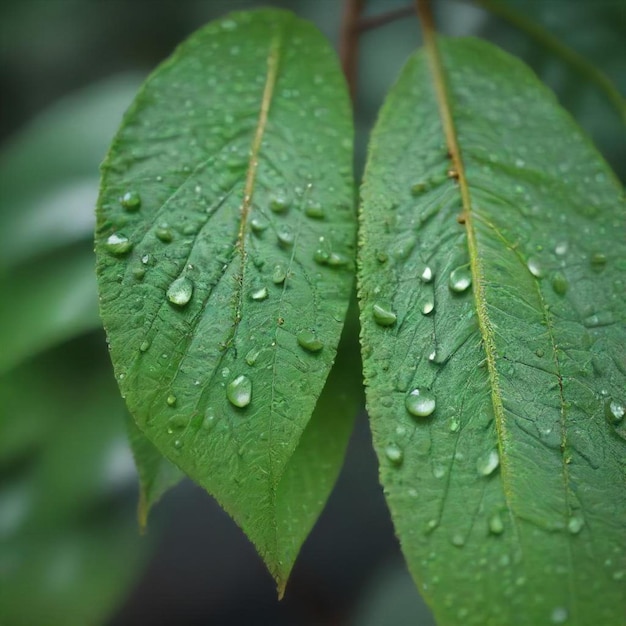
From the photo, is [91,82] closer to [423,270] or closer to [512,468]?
[423,270]

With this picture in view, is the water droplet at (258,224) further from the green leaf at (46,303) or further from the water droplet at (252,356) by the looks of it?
the green leaf at (46,303)

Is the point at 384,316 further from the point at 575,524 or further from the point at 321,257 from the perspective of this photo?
the point at 575,524

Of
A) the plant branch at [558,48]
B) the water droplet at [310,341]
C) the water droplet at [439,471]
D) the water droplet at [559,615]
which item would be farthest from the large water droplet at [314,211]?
the plant branch at [558,48]

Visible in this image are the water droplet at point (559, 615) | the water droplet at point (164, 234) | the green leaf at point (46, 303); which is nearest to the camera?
the water droplet at point (559, 615)

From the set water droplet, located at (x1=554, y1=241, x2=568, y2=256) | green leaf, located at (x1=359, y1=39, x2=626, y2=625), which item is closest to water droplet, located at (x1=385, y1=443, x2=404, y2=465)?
green leaf, located at (x1=359, y1=39, x2=626, y2=625)

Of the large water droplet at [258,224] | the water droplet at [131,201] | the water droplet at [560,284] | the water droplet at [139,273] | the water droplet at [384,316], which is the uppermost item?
the water droplet at [131,201]

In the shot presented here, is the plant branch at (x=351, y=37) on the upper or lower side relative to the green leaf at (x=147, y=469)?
upper

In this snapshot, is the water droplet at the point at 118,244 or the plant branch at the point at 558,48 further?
the plant branch at the point at 558,48
